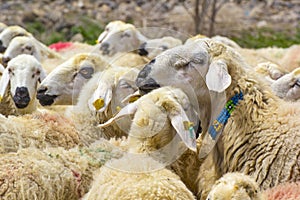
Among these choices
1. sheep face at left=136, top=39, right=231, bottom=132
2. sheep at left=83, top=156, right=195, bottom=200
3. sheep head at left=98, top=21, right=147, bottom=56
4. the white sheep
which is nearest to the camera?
sheep at left=83, top=156, right=195, bottom=200

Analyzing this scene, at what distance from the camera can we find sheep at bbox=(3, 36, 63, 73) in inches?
259

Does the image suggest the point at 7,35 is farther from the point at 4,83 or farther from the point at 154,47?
the point at 4,83

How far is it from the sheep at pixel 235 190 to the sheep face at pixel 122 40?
14.2 feet

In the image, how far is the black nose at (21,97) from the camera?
5.15 m

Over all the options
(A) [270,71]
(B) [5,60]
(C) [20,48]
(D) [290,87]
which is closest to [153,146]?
(D) [290,87]

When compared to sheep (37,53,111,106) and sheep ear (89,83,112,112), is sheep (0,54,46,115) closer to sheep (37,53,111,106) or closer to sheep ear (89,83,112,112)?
sheep (37,53,111,106)

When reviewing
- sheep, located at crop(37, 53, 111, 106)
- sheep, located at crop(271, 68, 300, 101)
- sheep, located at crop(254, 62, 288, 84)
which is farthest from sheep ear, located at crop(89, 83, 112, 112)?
sheep, located at crop(254, 62, 288, 84)

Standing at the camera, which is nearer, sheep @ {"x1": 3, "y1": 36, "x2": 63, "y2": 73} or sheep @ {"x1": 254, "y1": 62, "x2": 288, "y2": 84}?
sheep @ {"x1": 254, "y1": 62, "x2": 288, "y2": 84}

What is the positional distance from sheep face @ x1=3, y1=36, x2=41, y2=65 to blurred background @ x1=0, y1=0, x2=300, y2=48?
18.6ft

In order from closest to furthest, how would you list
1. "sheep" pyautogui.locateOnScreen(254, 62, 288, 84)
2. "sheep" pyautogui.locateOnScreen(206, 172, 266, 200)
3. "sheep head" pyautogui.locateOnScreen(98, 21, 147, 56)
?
"sheep" pyautogui.locateOnScreen(206, 172, 266, 200) → "sheep" pyautogui.locateOnScreen(254, 62, 288, 84) → "sheep head" pyautogui.locateOnScreen(98, 21, 147, 56)

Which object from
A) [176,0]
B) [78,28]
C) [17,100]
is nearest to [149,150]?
[17,100]

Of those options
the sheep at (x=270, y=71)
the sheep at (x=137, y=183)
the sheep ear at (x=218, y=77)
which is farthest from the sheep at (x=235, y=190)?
the sheep at (x=270, y=71)

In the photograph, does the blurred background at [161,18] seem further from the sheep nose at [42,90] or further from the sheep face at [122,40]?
the sheep nose at [42,90]

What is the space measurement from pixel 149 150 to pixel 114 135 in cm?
100
